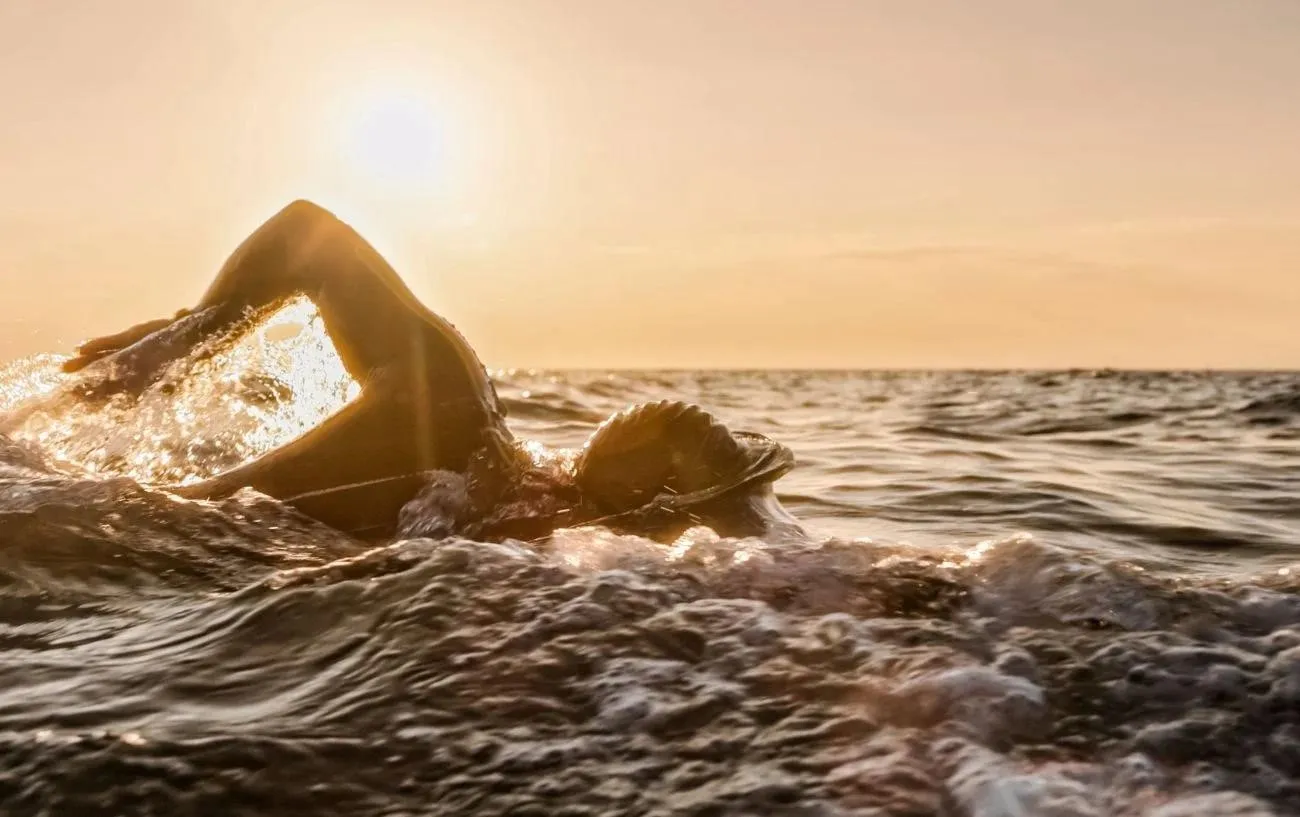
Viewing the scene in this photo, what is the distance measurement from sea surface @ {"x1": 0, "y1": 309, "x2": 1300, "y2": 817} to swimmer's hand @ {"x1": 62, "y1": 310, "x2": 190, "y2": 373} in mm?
293

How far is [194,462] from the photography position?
723cm

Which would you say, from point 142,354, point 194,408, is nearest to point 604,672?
point 142,354

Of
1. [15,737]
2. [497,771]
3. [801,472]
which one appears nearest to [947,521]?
[801,472]

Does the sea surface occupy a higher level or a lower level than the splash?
lower

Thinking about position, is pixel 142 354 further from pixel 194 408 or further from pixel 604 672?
pixel 604 672

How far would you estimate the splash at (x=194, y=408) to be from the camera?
6.41 metres

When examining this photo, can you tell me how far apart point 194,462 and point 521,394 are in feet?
40.4

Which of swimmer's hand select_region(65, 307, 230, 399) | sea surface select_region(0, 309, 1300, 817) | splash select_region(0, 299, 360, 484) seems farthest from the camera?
splash select_region(0, 299, 360, 484)

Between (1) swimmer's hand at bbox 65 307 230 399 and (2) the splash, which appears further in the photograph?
(2) the splash

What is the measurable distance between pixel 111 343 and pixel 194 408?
Answer: 1.00 m

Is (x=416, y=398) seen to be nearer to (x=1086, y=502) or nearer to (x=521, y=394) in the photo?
(x=1086, y=502)

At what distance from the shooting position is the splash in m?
6.41

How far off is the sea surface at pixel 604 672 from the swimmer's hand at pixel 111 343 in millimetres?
293

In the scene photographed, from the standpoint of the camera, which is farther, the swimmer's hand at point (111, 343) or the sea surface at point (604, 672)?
the swimmer's hand at point (111, 343)
